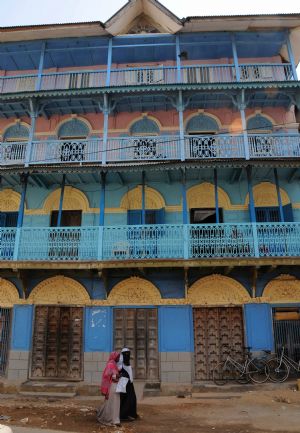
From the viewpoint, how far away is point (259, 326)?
11.4 metres

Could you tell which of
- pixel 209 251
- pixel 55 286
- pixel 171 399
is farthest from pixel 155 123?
pixel 171 399

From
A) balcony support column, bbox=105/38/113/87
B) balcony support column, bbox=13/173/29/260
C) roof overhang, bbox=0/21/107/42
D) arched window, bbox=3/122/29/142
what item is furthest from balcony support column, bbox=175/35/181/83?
balcony support column, bbox=13/173/29/260

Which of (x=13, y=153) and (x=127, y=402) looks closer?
(x=127, y=402)

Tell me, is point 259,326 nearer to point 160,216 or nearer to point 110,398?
A: point 160,216

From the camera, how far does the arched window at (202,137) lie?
12.6 meters

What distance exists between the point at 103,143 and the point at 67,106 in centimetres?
286

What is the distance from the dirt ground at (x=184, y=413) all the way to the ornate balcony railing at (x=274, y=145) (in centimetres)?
731

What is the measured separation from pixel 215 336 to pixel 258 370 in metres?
1.56

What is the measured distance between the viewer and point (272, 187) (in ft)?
43.8

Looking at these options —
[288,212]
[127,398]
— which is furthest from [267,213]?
[127,398]

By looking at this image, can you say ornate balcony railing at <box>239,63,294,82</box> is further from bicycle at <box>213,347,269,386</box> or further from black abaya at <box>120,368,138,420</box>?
black abaya at <box>120,368,138,420</box>

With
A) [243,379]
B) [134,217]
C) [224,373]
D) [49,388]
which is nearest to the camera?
[49,388]

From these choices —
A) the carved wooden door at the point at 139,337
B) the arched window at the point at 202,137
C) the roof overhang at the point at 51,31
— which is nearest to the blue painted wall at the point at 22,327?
the carved wooden door at the point at 139,337

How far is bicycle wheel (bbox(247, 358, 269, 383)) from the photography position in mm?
10836
